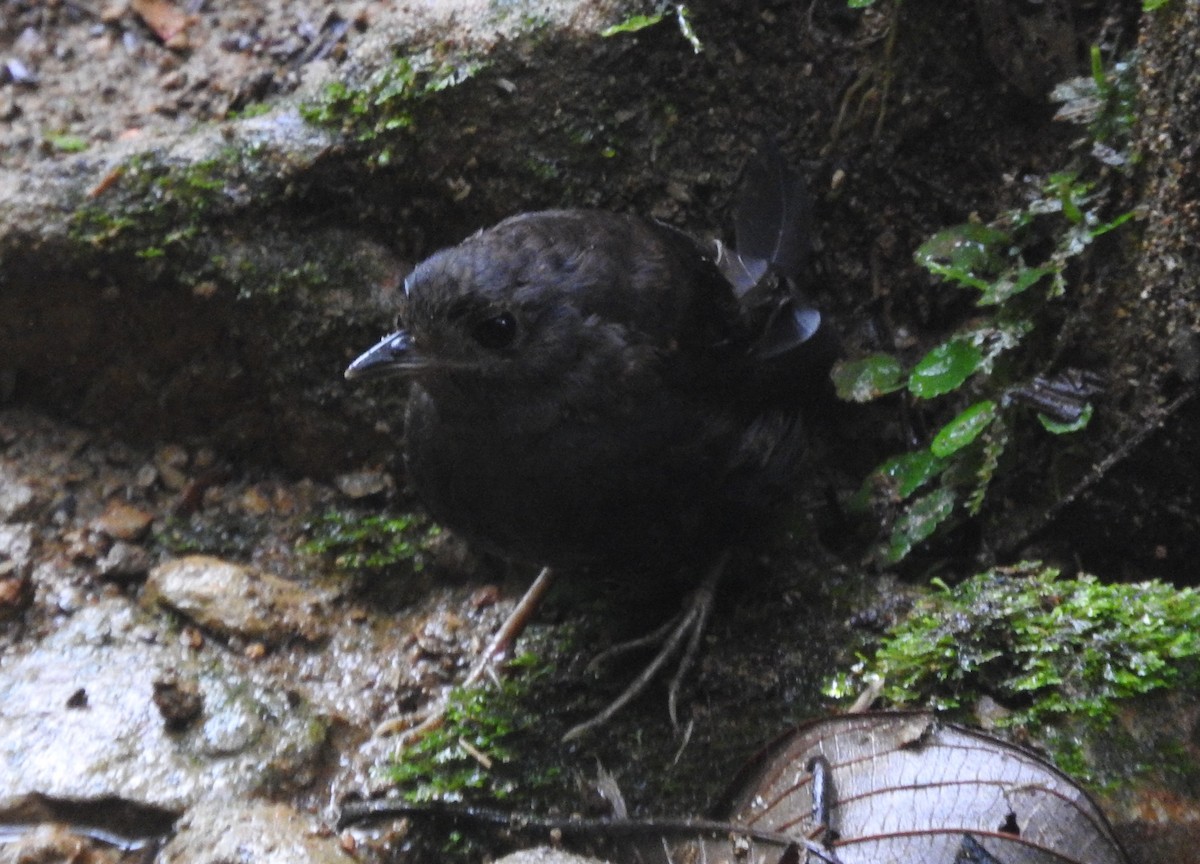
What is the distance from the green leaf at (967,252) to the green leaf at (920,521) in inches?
27.0

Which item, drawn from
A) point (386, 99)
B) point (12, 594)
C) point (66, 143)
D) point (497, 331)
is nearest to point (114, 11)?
point (66, 143)

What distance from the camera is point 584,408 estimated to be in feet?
10.7

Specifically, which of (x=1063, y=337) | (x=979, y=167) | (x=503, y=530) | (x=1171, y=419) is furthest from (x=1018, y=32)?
(x=503, y=530)

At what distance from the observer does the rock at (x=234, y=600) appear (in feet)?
12.0

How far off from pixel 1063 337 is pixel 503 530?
1.79 meters

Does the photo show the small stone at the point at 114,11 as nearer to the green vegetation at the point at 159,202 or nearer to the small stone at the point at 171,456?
the green vegetation at the point at 159,202

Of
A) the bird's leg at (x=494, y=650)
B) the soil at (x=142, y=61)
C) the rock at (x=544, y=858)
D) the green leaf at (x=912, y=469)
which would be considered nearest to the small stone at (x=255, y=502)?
the bird's leg at (x=494, y=650)

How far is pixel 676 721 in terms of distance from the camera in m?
3.22

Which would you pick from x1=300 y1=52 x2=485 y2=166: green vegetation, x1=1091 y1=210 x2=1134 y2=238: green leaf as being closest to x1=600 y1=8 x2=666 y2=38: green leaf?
x1=300 y1=52 x2=485 y2=166: green vegetation

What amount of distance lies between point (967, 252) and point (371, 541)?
228 cm

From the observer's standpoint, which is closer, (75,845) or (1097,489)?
(75,845)

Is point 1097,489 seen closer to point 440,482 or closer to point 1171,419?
point 1171,419

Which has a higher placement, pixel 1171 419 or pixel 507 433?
pixel 507 433

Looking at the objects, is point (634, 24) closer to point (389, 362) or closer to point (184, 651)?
point (389, 362)
